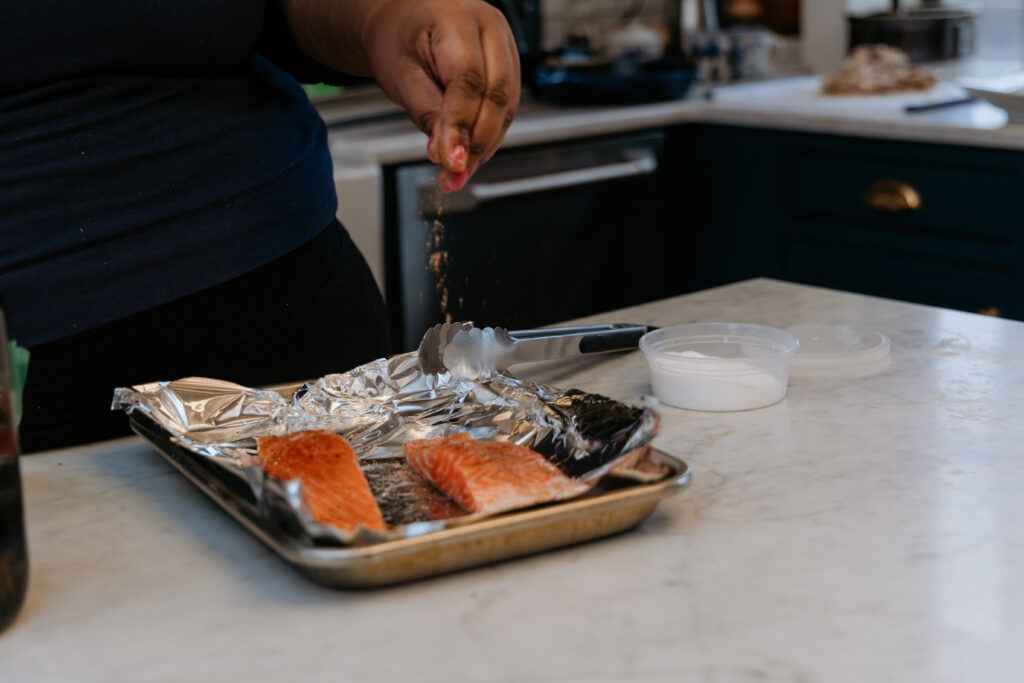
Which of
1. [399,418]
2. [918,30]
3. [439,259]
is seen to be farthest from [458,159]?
[918,30]

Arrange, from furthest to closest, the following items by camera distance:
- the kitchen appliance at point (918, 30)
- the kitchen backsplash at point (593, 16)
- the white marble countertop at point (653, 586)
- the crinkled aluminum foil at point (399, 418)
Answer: the kitchen backsplash at point (593, 16) → the kitchen appliance at point (918, 30) → the crinkled aluminum foil at point (399, 418) → the white marble countertop at point (653, 586)

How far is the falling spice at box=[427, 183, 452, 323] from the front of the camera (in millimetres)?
2043

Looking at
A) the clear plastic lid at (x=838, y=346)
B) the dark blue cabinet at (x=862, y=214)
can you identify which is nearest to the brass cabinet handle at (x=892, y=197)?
the dark blue cabinet at (x=862, y=214)

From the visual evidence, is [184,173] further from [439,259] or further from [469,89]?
[439,259]

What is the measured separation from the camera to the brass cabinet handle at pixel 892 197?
209cm

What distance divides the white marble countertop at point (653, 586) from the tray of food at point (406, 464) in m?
0.03

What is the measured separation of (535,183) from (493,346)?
1313 millimetres

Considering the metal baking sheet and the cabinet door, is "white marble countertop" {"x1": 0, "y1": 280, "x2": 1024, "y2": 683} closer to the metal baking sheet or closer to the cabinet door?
the metal baking sheet

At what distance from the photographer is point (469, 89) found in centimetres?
81

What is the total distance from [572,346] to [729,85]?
1813mm

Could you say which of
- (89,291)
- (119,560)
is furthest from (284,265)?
(119,560)

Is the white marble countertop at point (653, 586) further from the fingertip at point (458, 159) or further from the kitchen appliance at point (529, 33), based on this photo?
the kitchen appliance at point (529, 33)

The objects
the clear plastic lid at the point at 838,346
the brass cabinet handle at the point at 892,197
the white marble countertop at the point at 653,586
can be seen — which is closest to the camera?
the white marble countertop at the point at 653,586

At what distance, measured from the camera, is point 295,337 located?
1014 millimetres
